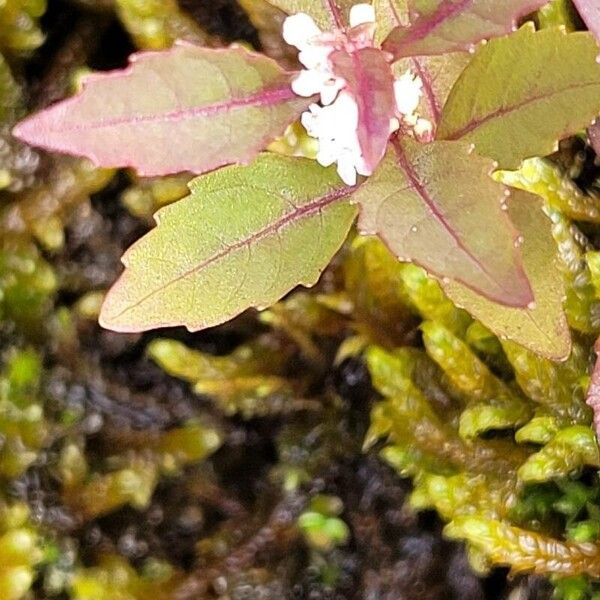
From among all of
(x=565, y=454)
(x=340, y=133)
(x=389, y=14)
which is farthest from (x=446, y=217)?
(x=565, y=454)

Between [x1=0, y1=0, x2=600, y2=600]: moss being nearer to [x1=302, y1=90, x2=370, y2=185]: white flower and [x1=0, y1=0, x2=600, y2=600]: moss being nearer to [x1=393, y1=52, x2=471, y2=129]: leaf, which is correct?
[x1=393, y1=52, x2=471, y2=129]: leaf

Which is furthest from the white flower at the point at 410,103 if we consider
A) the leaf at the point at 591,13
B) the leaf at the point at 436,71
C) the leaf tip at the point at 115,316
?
the leaf tip at the point at 115,316

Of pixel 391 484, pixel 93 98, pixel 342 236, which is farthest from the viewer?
pixel 391 484

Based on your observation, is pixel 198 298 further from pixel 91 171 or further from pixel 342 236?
pixel 91 171

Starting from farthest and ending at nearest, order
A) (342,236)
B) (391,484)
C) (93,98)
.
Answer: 1. (391,484)
2. (342,236)
3. (93,98)

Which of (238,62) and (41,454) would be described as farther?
(41,454)

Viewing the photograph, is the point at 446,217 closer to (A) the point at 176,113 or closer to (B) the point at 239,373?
(A) the point at 176,113

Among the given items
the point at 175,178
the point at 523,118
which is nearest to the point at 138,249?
the point at 523,118
